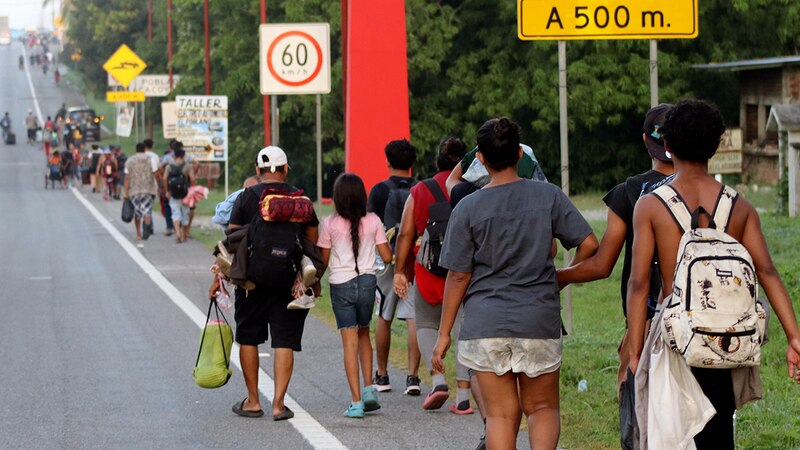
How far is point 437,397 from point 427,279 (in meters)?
0.73

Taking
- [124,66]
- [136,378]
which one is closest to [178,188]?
[136,378]

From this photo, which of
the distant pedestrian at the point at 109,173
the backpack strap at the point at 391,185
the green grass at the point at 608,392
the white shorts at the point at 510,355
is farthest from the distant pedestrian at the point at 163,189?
the white shorts at the point at 510,355

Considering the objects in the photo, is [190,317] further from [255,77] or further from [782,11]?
[255,77]

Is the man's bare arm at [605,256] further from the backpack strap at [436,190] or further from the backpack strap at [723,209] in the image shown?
the backpack strap at [436,190]

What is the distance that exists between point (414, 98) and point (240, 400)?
34253 millimetres

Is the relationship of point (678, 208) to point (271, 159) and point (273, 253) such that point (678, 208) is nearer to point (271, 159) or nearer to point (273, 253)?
point (273, 253)

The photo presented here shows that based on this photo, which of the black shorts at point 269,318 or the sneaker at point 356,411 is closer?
the sneaker at point 356,411

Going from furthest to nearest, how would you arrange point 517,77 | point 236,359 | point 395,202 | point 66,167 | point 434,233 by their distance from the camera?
point 66,167, point 517,77, point 236,359, point 395,202, point 434,233

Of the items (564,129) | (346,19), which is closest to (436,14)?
(346,19)

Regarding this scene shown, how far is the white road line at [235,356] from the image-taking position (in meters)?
8.79

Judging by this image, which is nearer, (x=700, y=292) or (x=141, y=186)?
(x=700, y=292)

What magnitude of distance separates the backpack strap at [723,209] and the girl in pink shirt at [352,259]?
4194 millimetres

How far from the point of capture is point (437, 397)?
955 cm

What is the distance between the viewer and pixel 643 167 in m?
44.7
